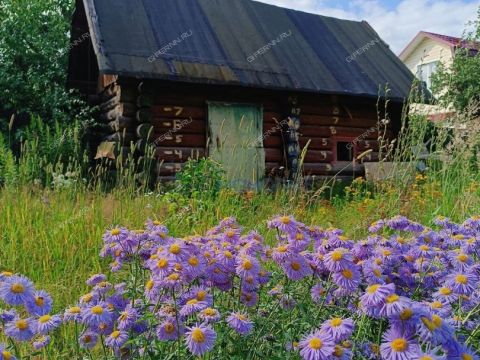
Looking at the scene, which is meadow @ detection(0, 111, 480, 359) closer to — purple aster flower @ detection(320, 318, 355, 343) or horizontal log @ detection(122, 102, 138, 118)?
purple aster flower @ detection(320, 318, 355, 343)

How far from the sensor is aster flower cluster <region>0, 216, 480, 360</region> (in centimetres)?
119

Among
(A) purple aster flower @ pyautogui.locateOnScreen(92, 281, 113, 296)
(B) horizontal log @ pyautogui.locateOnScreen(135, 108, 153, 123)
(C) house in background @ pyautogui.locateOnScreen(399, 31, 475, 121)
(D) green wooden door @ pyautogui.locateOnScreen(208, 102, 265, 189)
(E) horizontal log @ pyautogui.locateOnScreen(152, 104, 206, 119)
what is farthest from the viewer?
(C) house in background @ pyautogui.locateOnScreen(399, 31, 475, 121)

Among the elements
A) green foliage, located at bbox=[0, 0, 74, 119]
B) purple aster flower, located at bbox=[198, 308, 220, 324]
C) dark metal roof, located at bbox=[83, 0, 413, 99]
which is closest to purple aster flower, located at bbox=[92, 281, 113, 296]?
purple aster flower, located at bbox=[198, 308, 220, 324]

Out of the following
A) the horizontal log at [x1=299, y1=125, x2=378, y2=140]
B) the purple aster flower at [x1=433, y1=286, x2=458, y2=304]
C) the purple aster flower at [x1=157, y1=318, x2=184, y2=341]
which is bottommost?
the purple aster flower at [x1=157, y1=318, x2=184, y2=341]

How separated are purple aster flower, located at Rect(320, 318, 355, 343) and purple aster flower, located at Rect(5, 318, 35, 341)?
Answer: 34.2 inches

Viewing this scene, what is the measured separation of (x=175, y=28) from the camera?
9.06m

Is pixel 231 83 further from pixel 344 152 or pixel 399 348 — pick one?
pixel 399 348

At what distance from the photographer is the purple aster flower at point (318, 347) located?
1.14m

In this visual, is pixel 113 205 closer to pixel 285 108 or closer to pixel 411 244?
pixel 411 244

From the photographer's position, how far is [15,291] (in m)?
1.40

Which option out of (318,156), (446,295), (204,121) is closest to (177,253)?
(446,295)

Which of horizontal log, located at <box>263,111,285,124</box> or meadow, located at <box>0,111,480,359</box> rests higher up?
horizontal log, located at <box>263,111,285,124</box>

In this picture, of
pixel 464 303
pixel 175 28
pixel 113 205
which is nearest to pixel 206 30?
pixel 175 28

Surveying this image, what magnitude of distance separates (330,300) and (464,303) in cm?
47
